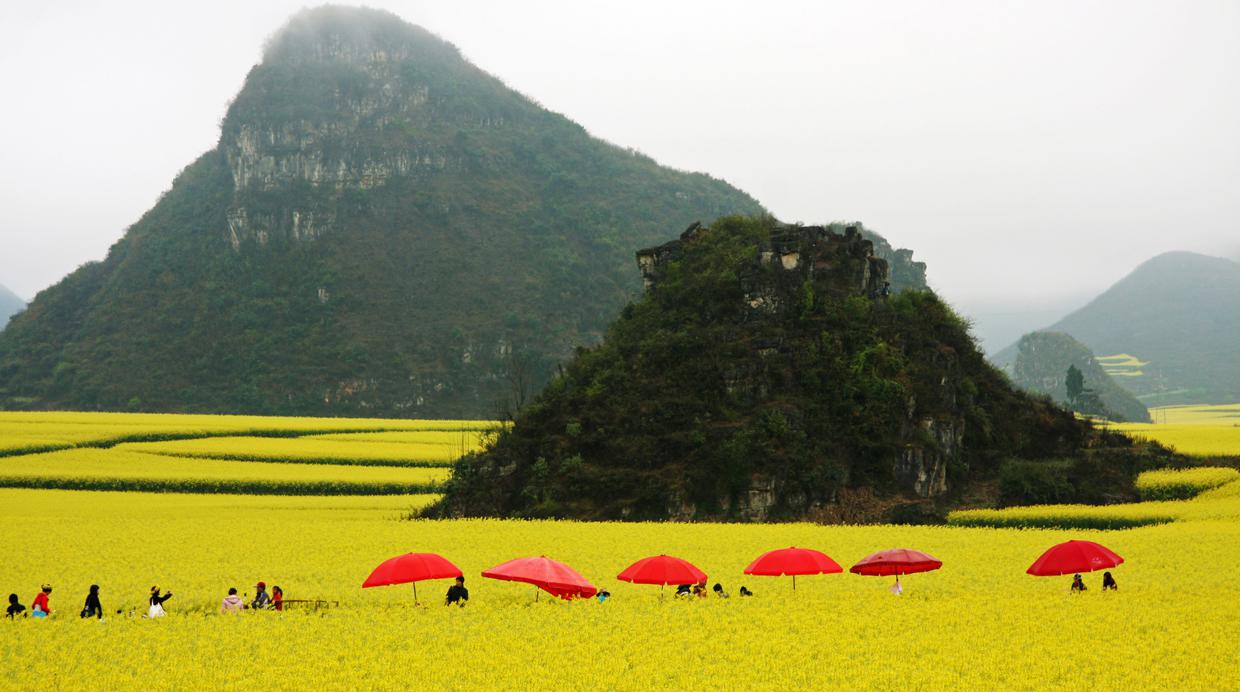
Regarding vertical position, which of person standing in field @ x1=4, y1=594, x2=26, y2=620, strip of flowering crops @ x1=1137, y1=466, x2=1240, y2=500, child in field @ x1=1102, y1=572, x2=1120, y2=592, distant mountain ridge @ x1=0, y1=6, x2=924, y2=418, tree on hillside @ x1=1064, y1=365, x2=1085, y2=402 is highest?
distant mountain ridge @ x1=0, y1=6, x2=924, y2=418

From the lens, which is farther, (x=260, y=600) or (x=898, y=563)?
(x=260, y=600)

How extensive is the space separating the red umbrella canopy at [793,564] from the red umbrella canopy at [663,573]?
5.37 ft

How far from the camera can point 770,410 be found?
50844 mm

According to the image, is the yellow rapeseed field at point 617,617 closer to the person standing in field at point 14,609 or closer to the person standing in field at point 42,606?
the person standing in field at point 42,606

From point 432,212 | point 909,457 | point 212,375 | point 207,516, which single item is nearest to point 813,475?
point 909,457

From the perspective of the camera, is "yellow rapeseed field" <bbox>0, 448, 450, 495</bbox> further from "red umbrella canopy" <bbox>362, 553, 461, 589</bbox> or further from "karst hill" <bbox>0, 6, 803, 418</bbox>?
"karst hill" <bbox>0, 6, 803, 418</bbox>

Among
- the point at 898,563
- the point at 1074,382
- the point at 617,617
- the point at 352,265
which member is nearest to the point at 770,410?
the point at 898,563

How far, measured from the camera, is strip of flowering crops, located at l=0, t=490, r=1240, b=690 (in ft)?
56.2

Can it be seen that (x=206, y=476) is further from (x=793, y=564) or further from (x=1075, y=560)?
(x=1075, y=560)

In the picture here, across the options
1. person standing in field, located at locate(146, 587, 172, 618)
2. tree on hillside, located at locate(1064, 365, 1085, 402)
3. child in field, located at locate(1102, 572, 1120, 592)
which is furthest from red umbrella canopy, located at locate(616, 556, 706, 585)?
tree on hillside, located at locate(1064, 365, 1085, 402)

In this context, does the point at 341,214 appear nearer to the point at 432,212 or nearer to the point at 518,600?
the point at 432,212

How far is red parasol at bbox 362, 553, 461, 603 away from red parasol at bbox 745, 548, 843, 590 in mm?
7974

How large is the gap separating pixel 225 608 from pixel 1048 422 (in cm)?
5071

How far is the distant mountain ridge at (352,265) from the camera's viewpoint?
142m
